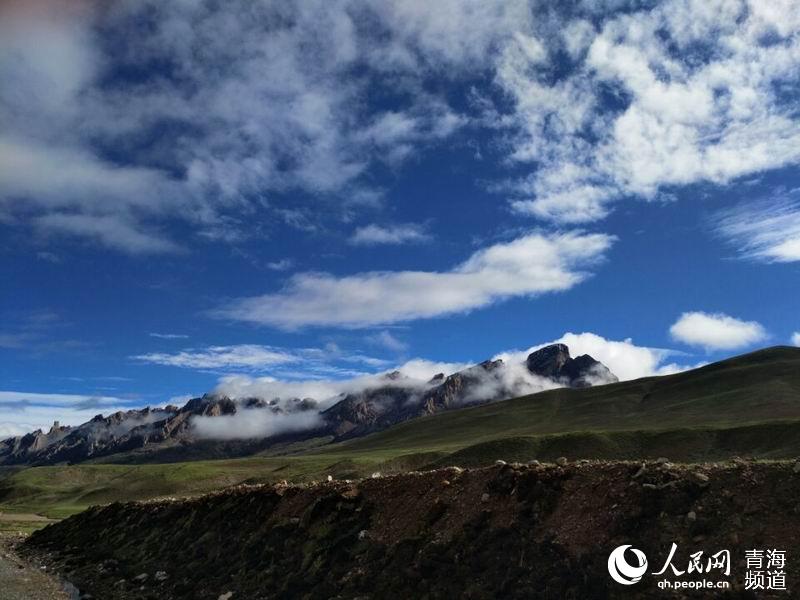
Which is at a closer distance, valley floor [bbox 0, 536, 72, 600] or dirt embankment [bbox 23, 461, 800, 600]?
dirt embankment [bbox 23, 461, 800, 600]

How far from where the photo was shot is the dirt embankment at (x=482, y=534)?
53.5 feet

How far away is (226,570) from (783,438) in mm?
100769

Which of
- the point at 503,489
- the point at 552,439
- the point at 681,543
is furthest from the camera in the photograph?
the point at 552,439

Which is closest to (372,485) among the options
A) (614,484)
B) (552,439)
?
(614,484)

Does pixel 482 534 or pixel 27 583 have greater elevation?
pixel 482 534

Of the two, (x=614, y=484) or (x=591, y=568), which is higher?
(x=614, y=484)

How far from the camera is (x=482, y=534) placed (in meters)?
20.6

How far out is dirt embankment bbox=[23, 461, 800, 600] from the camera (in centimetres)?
1631

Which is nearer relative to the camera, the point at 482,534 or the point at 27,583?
the point at 482,534

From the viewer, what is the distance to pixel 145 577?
103ft

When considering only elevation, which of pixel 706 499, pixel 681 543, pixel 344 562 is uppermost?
pixel 706 499

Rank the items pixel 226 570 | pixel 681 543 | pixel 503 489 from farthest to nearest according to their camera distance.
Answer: pixel 226 570 < pixel 503 489 < pixel 681 543

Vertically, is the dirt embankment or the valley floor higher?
the dirt embankment

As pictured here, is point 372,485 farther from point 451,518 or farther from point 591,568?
point 591,568
